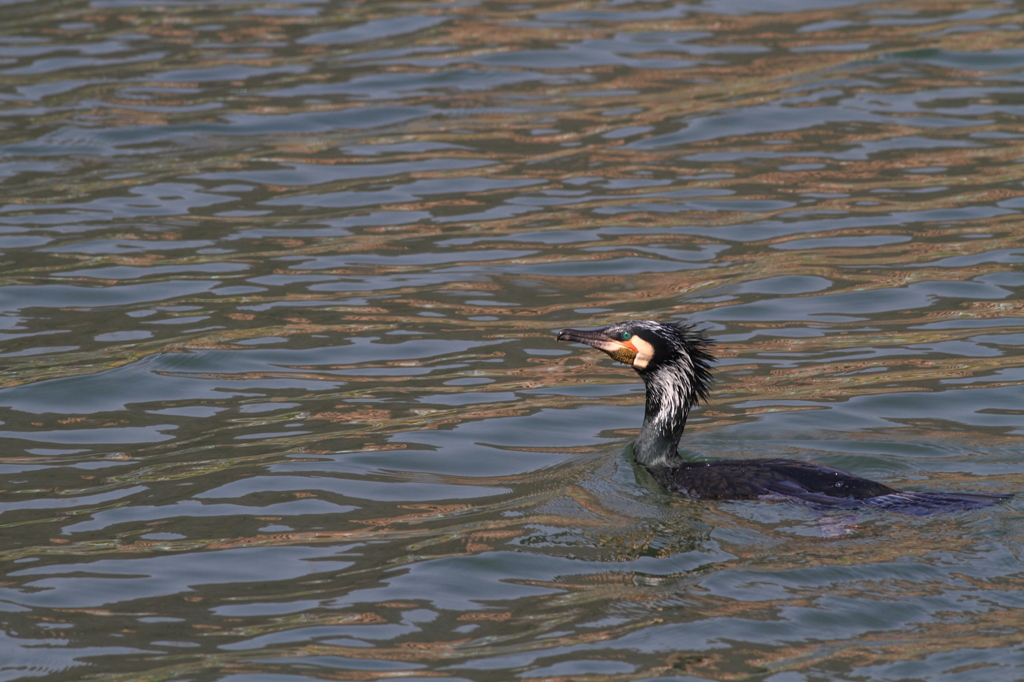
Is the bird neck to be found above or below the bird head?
below

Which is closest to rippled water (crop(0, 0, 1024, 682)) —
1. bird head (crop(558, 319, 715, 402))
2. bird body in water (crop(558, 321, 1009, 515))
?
bird body in water (crop(558, 321, 1009, 515))

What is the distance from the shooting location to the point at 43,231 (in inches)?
510

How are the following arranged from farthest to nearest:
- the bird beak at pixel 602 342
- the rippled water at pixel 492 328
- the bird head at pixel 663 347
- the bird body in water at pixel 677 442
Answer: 1. the bird head at pixel 663 347
2. the bird beak at pixel 602 342
3. the bird body in water at pixel 677 442
4. the rippled water at pixel 492 328

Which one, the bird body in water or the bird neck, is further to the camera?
the bird neck

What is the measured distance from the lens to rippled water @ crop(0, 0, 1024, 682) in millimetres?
6176

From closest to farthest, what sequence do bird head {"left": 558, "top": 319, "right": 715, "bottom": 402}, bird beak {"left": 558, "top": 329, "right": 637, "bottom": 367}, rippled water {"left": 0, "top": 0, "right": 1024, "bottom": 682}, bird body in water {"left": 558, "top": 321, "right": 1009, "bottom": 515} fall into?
rippled water {"left": 0, "top": 0, "right": 1024, "bottom": 682} → bird body in water {"left": 558, "top": 321, "right": 1009, "bottom": 515} → bird beak {"left": 558, "top": 329, "right": 637, "bottom": 367} → bird head {"left": 558, "top": 319, "right": 715, "bottom": 402}

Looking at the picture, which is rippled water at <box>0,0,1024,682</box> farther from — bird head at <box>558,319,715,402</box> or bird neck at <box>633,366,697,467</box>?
bird head at <box>558,319,715,402</box>

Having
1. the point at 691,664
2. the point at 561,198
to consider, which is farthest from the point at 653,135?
the point at 691,664

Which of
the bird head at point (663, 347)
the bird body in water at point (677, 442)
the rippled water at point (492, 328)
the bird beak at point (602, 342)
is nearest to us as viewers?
the rippled water at point (492, 328)

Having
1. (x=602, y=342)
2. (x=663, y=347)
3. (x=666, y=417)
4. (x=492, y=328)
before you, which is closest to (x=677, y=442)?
(x=666, y=417)

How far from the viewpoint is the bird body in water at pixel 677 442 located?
7.48 metres

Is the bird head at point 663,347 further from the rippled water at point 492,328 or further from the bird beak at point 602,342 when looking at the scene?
the rippled water at point 492,328

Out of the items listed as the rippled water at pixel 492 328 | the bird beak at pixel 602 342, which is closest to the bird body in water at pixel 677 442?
the bird beak at pixel 602 342

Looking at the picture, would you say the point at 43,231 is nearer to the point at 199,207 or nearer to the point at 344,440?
the point at 199,207
